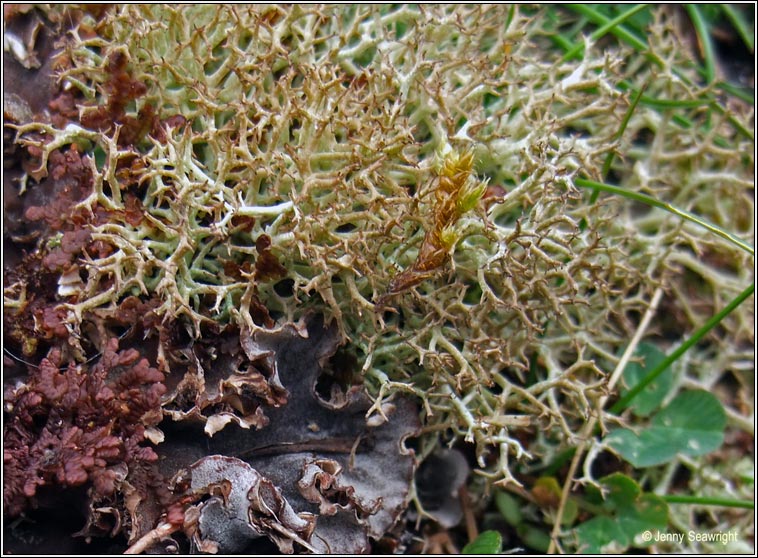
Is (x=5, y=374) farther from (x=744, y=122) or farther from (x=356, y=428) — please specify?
(x=744, y=122)

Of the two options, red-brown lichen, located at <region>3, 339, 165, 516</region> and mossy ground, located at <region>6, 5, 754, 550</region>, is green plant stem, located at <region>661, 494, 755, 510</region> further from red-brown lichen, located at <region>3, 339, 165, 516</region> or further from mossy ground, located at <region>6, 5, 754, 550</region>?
red-brown lichen, located at <region>3, 339, 165, 516</region>

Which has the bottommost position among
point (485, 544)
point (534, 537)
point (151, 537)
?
point (534, 537)

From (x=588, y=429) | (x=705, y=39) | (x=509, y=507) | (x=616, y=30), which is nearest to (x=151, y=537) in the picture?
(x=509, y=507)

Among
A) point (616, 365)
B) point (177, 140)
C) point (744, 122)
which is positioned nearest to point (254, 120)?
point (177, 140)

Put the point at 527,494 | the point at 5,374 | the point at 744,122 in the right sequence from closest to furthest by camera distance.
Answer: the point at 5,374, the point at 527,494, the point at 744,122

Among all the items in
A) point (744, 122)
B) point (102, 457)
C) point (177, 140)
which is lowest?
point (102, 457)

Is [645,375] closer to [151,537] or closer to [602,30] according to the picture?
[602,30]
